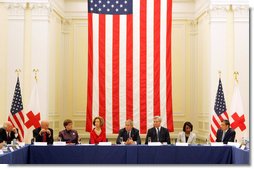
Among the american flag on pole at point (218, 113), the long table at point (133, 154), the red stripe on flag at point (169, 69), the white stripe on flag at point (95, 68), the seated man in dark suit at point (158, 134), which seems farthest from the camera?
the white stripe on flag at point (95, 68)

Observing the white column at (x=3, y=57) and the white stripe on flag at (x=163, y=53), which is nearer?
the white stripe on flag at (x=163, y=53)

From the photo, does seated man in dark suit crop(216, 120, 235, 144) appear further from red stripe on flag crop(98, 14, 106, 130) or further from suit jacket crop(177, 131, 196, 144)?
red stripe on flag crop(98, 14, 106, 130)

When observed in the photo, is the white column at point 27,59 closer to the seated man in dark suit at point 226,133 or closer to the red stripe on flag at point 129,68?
the red stripe on flag at point 129,68

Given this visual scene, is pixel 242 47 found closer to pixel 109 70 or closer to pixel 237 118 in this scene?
pixel 237 118

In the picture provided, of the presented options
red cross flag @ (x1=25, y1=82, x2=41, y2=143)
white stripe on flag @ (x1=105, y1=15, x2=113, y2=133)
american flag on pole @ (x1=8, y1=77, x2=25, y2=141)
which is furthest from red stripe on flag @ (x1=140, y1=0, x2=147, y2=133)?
american flag on pole @ (x1=8, y1=77, x2=25, y2=141)

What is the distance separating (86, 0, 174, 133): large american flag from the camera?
1046cm

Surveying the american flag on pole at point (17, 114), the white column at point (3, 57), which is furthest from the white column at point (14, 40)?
the american flag on pole at point (17, 114)

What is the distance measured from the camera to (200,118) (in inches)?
477

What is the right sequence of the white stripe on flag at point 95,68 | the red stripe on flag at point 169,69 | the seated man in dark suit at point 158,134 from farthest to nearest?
the white stripe on flag at point 95,68, the red stripe on flag at point 169,69, the seated man in dark suit at point 158,134

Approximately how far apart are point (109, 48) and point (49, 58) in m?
1.42

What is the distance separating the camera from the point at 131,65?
10.8 metres

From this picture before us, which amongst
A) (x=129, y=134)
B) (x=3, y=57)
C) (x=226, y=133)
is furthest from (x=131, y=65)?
(x=226, y=133)

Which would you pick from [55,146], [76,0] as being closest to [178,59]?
[76,0]

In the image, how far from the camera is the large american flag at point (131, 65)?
1046cm
